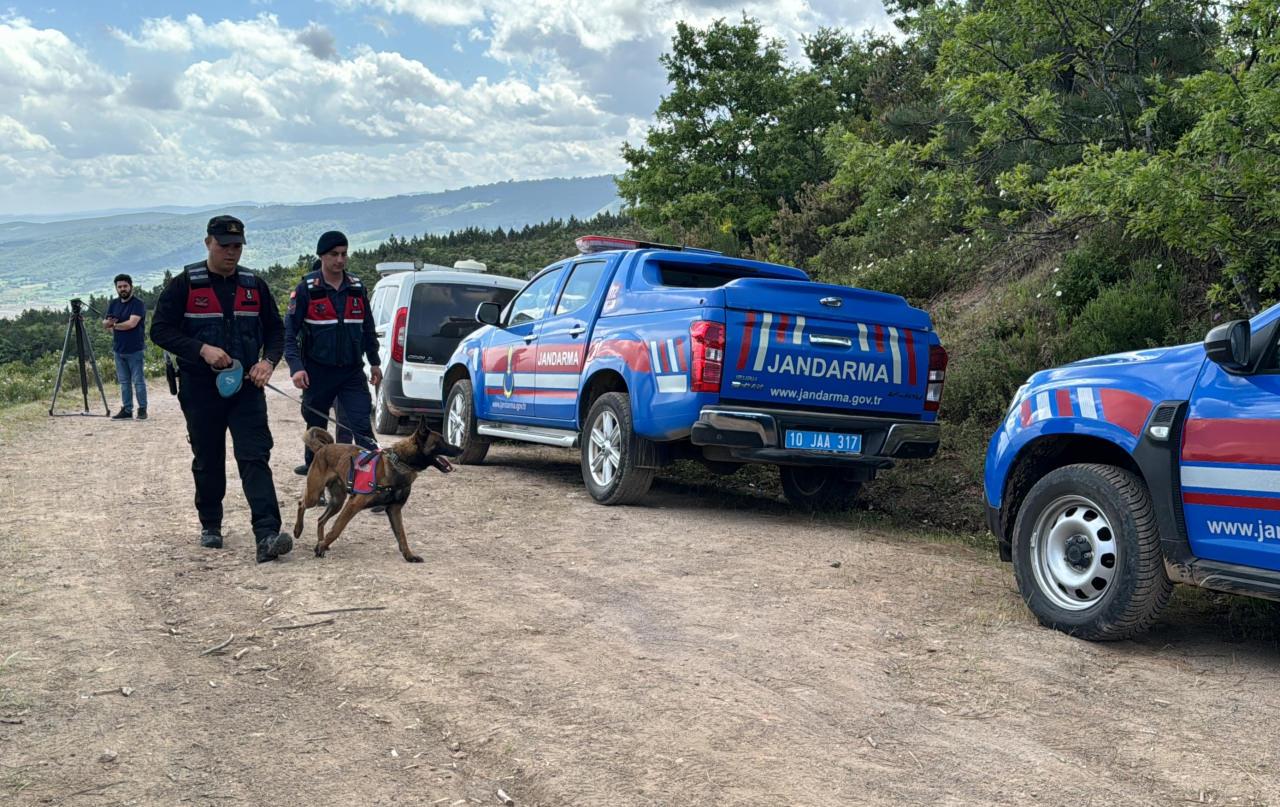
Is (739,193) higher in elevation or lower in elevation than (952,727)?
higher

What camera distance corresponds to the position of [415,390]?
1356 cm

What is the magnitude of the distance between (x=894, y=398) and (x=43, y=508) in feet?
21.3

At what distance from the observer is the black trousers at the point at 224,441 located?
6695 mm

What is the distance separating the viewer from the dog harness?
21.4ft

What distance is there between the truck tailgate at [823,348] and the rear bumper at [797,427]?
121 mm

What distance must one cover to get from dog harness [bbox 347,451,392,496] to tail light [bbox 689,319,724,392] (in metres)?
2.35

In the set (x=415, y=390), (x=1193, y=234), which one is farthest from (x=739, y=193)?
(x=1193, y=234)

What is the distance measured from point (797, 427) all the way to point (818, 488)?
1.68 metres

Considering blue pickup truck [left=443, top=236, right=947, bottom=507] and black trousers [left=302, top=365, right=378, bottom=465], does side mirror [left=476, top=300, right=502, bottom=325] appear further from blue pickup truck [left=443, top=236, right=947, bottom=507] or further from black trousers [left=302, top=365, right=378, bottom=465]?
black trousers [left=302, top=365, right=378, bottom=465]

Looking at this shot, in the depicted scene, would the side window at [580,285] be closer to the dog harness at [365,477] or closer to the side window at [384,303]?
the dog harness at [365,477]

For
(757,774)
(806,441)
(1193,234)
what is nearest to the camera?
(757,774)

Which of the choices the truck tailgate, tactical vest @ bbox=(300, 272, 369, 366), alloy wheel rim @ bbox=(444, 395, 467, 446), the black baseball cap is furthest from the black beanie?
alloy wheel rim @ bbox=(444, 395, 467, 446)

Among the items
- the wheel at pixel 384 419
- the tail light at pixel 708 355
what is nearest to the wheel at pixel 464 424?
the wheel at pixel 384 419

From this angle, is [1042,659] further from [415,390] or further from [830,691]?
[415,390]
